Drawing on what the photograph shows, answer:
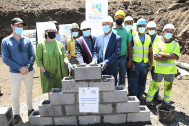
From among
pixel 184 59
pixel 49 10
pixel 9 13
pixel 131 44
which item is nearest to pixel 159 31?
pixel 184 59

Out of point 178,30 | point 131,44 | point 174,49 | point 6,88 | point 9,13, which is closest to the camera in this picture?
point 174,49

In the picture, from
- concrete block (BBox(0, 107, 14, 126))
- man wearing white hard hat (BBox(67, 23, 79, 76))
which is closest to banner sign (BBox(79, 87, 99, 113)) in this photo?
concrete block (BBox(0, 107, 14, 126))

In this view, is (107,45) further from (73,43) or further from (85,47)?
(73,43)

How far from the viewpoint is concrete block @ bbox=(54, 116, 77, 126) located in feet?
10.7

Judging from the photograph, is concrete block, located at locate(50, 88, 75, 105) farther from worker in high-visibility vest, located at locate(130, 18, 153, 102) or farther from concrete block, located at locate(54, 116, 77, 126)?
worker in high-visibility vest, located at locate(130, 18, 153, 102)

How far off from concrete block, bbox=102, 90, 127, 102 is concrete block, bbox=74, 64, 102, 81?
396 millimetres

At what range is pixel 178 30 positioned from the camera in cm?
953

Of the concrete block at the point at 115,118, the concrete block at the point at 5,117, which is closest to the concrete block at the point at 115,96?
the concrete block at the point at 115,118

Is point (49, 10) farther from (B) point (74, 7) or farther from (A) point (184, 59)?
(A) point (184, 59)

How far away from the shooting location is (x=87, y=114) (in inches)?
129

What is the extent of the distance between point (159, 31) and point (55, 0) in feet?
31.5

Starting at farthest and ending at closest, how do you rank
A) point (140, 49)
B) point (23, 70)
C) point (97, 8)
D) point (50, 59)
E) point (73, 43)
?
point (97, 8)
point (73, 43)
point (140, 49)
point (50, 59)
point (23, 70)

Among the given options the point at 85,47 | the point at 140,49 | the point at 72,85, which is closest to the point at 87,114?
the point at 72,85

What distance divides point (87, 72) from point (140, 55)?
67.6 inches
